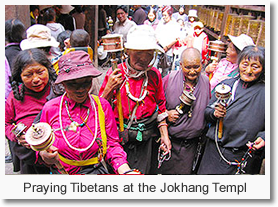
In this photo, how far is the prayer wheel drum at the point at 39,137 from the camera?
1.37 metres

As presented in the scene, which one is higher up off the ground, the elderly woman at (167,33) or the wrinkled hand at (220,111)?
the elderly woman at (167,33)

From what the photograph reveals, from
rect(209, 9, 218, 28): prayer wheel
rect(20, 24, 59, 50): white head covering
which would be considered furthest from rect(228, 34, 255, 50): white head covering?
rect(209, 9, 218, 28): prayer wheel

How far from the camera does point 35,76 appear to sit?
1.95 metres

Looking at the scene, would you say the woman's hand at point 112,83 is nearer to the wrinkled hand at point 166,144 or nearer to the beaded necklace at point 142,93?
the beaded necklace at point 142,93

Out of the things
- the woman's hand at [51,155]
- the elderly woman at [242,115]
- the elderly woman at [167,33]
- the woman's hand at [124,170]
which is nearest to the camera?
the woman's hand at [51,155]

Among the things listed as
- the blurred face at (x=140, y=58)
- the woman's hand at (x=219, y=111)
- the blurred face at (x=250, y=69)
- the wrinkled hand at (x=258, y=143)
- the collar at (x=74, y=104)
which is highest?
the blurred face at (x=140, y=58)

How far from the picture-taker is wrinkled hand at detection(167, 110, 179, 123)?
2.52 m

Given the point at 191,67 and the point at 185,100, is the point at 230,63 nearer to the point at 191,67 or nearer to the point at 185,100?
the point at 191,67

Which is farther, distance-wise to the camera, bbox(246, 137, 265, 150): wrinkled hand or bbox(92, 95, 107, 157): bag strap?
bbox(246, 137, 265, 150): wrinkled hand

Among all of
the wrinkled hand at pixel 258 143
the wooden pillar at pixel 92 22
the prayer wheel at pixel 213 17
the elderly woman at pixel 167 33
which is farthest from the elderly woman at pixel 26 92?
the prayer wheel at pixel 213 17

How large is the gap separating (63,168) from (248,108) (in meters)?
1.77

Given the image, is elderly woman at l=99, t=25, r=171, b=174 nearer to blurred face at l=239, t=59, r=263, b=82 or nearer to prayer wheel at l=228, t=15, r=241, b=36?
blurred face at l=239, t=59, r=263, b=82

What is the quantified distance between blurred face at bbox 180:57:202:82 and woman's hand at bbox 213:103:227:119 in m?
0.45

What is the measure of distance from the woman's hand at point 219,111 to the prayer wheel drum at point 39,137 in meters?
1.51
